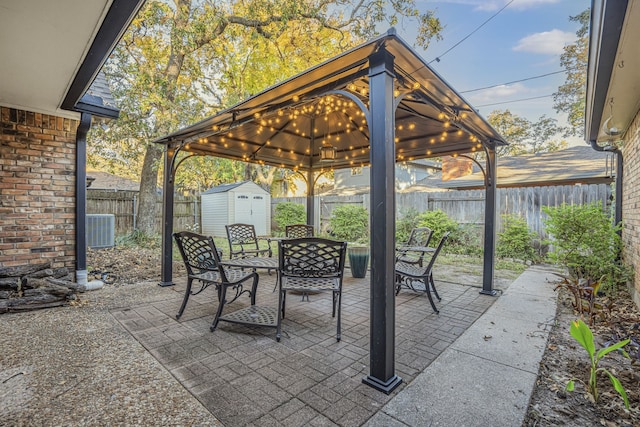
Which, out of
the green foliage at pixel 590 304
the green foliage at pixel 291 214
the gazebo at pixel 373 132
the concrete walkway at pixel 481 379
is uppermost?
the gazebo at pixel 373 132

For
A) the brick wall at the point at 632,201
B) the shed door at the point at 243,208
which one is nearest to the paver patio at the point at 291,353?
the brick wall at the point at 632,201

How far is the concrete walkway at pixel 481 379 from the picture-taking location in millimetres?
1675

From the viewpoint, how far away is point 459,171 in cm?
1178

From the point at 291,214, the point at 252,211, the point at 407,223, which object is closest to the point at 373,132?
the point at 407,223

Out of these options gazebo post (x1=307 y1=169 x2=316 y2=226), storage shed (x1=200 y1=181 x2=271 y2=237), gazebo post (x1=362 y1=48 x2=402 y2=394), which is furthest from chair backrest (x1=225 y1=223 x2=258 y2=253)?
storage shed (x1=200 y1=181 x2=271 y2=237)

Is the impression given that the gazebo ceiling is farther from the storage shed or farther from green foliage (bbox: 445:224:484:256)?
the storage shed

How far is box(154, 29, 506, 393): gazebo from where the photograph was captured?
6.60ft

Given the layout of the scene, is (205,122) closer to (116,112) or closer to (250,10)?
(116,112)

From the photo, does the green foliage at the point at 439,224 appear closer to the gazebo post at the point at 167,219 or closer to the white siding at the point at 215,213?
the gazebo post at the point at 167,219

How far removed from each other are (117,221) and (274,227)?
584 centimetres

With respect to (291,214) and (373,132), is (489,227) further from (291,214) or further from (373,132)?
(291,214)

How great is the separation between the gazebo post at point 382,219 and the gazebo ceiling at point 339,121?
5.0 inches

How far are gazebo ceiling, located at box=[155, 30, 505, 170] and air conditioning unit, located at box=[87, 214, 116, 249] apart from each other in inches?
146

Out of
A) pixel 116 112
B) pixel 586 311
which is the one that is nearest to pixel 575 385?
pixel 586 311
